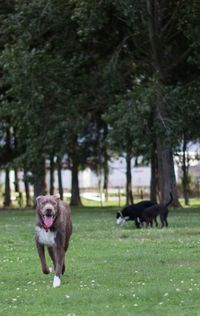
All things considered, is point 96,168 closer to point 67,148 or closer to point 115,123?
point 67,148

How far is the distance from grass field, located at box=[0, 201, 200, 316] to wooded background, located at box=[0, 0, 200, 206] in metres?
11.6

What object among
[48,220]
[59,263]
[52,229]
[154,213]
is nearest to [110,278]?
[59,263]

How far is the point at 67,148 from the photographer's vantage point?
106 feet

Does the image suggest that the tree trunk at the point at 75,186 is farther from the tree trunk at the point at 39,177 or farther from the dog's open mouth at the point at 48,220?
the dog's open mouth at the point at 48,220

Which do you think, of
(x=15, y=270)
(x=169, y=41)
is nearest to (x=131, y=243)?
(x=15, y=270)

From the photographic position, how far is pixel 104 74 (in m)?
31.1

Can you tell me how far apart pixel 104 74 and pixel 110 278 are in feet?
69.3

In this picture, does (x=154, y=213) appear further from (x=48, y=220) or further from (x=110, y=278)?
(x=48, y=220)

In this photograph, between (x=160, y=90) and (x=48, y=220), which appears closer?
(x=48, y=220)

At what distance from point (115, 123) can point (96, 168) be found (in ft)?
62.8

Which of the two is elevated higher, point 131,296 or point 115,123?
point 115,123

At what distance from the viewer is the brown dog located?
10.1 meters

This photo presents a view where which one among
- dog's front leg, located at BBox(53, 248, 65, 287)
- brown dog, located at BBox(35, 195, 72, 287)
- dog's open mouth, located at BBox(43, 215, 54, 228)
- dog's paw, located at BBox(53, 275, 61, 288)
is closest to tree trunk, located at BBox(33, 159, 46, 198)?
brown dog, located at BBox(35, 195, 72, 287)

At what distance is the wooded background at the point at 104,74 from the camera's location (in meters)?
29.0
